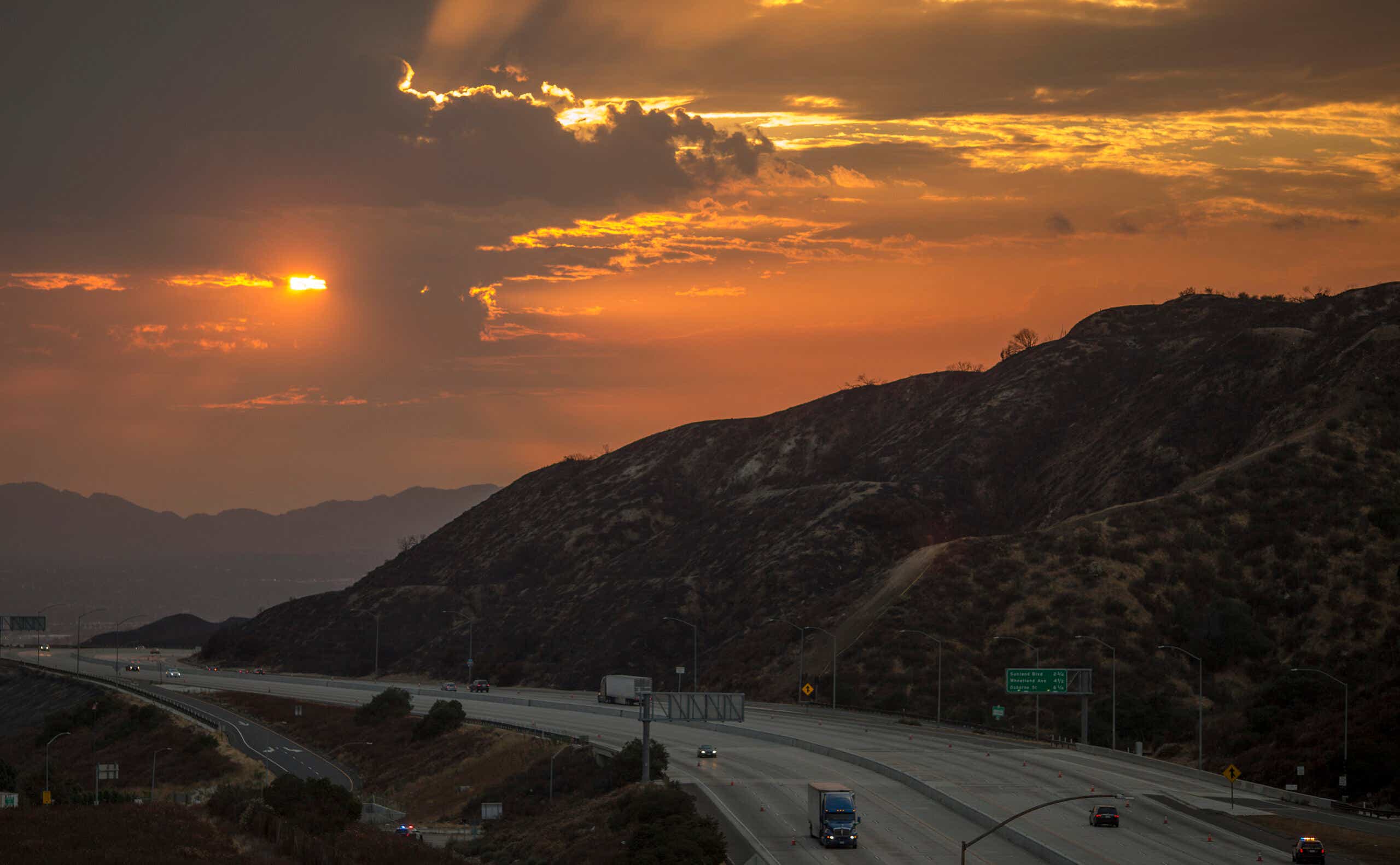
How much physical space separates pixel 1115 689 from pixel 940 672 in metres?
16.1

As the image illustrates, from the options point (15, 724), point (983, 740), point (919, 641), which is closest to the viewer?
point (983, 740)

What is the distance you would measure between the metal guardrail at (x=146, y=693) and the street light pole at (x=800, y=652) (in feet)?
174

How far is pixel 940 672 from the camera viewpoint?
11919 cm

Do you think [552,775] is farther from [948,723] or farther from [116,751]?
[116,751]

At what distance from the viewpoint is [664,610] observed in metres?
187

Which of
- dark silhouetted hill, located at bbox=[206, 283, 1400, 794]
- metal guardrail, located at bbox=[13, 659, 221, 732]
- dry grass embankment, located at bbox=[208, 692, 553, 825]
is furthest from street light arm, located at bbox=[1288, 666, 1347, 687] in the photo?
metal guardrail, located at bbox=[13, 659, 221, 732]

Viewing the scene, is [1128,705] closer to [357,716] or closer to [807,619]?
[807,619]

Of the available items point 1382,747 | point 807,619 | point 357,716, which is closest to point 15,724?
point 357,716

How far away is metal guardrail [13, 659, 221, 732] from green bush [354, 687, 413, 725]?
1268 centimetres

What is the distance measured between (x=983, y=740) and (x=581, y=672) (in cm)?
8302

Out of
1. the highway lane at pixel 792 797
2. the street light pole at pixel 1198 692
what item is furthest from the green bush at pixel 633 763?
the street light pole at pixel 1198 692

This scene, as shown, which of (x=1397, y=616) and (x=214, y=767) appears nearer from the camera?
(x=214, y=767)

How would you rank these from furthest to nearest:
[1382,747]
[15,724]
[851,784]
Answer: [15,724], [1382,747], [851,784]

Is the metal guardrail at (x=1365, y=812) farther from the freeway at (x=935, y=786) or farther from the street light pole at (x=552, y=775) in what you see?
the street light pole at (x=552, y=775)
